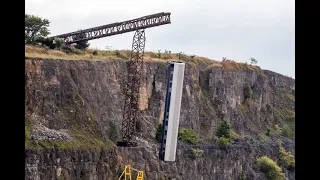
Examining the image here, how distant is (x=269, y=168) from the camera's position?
133 ft

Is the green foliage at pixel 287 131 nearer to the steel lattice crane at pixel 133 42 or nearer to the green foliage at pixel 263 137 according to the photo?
the green foliage at pixel 263 137

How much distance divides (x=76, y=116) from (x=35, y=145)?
4589mm

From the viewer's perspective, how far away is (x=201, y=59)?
44.1 meters

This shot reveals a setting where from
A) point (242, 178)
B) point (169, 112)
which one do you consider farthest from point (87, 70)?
point (242, 178)

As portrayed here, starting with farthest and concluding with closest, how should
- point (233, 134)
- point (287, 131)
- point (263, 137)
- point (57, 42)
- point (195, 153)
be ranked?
point (287, 131), point (263, 137), point (233, 134), point (195, 153), point (57, 42)

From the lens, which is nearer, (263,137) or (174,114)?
(174,114)

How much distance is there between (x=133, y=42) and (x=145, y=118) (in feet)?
17.8

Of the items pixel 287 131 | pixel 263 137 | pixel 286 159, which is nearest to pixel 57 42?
pixel 263 137

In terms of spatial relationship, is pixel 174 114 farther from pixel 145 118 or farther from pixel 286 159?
pixel 286 159

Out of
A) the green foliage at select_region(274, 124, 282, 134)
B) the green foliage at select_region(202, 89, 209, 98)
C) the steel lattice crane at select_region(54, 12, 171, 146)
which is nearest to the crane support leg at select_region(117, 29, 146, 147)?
the steel lattice crane at select_region(54, 12, 171, 146)

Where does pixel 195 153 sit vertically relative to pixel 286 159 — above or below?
above

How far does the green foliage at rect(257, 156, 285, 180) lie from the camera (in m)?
40.2
